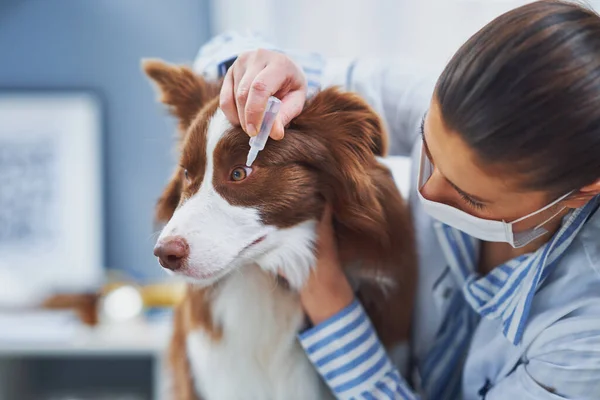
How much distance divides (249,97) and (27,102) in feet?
6.49

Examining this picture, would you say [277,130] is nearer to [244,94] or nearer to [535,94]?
[244,94]

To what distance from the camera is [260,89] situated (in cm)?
79

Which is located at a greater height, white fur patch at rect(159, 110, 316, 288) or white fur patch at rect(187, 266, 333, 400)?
white fur patch at rect(159, 110, 316, 288)

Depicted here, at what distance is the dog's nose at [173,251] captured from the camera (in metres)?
0.78

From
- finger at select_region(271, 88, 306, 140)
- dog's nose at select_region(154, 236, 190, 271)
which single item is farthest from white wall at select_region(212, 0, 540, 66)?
dog's nose at select_region(154, 236, 190, 271)

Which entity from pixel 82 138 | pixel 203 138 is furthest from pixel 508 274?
pixel 82 138

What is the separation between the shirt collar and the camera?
2.83 ft

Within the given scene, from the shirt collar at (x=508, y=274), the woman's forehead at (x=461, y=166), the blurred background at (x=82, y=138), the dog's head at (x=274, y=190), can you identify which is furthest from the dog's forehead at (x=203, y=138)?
the blurred background at (x=82, y=138)

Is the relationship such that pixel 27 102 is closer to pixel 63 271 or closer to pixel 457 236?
pixel 63 271

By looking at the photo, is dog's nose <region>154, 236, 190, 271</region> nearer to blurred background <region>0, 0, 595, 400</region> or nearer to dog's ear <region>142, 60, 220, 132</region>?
dog's ear <region>142, 60, 220, 132</region>

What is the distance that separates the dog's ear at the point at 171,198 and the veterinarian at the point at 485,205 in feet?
0.52

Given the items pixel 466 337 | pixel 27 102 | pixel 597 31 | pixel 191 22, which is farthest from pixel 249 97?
pixel 27 102

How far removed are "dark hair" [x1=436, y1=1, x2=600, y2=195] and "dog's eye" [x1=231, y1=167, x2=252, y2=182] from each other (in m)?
0.25

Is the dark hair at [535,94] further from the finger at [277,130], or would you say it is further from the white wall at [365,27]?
the white wall at [365,27]
